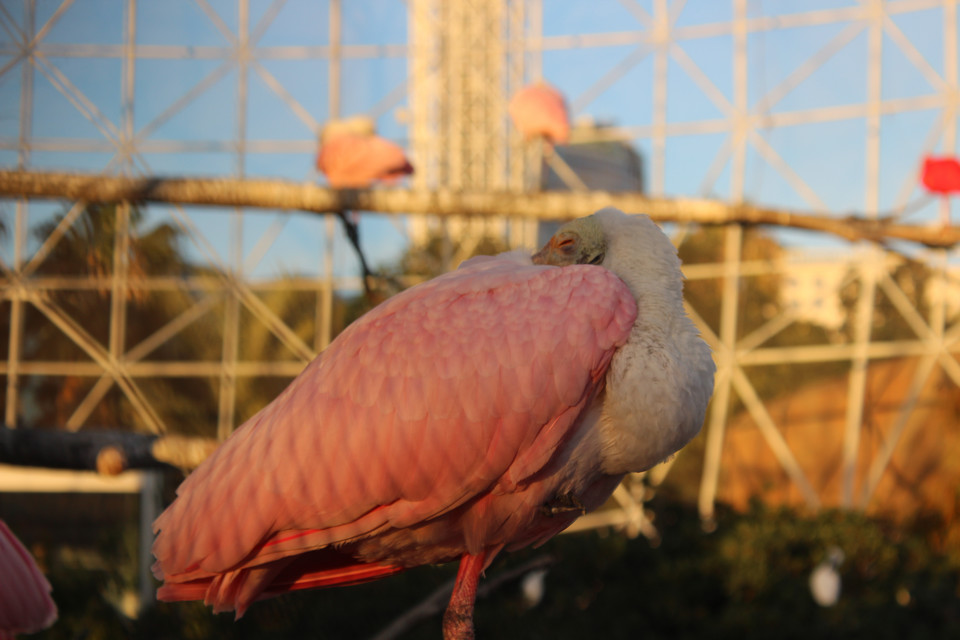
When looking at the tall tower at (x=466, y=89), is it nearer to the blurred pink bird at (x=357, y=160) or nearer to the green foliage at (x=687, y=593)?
the blurred pink bird at (x=357, y=160)

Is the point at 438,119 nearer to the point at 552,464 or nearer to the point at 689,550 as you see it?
the point at 689,550

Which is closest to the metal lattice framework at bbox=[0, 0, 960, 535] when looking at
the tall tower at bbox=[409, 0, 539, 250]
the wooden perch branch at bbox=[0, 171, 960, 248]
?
the tall tower at bbox=[409, 0, 539, 250]

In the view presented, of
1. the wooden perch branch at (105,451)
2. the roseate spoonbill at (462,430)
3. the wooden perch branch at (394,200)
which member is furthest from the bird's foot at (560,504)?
the wooden perch branch at (394,200)

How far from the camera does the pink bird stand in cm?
927

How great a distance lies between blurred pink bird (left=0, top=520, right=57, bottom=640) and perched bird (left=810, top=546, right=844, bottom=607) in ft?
19.8

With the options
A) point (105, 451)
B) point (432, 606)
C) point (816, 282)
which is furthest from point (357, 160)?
point (816, 282)

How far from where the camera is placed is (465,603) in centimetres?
184

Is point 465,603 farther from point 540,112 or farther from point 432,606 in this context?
point 540,112

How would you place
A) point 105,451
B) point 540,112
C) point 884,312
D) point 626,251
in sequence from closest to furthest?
point 626,251 < point 105,451 < point 540,112 < point 884,312

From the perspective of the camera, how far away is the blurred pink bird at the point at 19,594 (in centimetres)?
208

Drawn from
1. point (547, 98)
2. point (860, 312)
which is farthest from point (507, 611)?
point (860, 312)

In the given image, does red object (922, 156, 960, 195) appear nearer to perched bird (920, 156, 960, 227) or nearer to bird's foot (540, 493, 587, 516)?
perched bird (920, 156, 960, 227)

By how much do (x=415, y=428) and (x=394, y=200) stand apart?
51.4 inches

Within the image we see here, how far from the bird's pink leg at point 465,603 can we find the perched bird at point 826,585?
5724 millimetres
